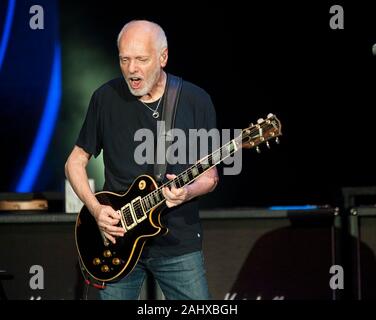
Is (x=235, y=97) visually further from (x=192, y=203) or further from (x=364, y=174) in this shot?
(x=192, y=203)

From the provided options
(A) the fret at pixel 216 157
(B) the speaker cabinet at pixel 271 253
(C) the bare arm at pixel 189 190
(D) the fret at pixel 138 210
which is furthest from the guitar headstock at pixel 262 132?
(B) the speaker cabinet at pixel 271 253

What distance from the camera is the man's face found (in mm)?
3660

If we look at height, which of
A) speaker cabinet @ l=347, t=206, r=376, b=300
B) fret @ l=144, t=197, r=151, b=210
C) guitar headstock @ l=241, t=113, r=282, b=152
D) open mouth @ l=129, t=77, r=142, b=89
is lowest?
speaker cabinet @ l=347, t=206, r=376, b=300

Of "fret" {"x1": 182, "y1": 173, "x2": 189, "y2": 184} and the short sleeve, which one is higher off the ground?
the short sleeve

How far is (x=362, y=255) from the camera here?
5199mm

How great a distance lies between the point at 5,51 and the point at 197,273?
13.0 feet

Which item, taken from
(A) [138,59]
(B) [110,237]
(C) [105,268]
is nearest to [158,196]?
(B) [110,237]

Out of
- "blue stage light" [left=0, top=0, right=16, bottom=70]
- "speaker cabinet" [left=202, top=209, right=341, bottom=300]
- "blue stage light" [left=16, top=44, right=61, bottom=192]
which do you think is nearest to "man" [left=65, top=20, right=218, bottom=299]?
"speaker cabinet" [left=202, top=209, right=341, bottom=300]

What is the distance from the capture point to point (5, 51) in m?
6.88

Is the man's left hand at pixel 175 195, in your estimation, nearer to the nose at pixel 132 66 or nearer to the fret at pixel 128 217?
the fret at pixel 128 217

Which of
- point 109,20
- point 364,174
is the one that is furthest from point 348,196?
point 109,20

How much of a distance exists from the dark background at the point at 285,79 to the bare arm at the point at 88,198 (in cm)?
286

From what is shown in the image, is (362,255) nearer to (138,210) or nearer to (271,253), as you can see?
(271,253)

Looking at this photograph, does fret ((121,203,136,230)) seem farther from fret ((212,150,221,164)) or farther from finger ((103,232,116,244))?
fret ((212,150,221,164))
